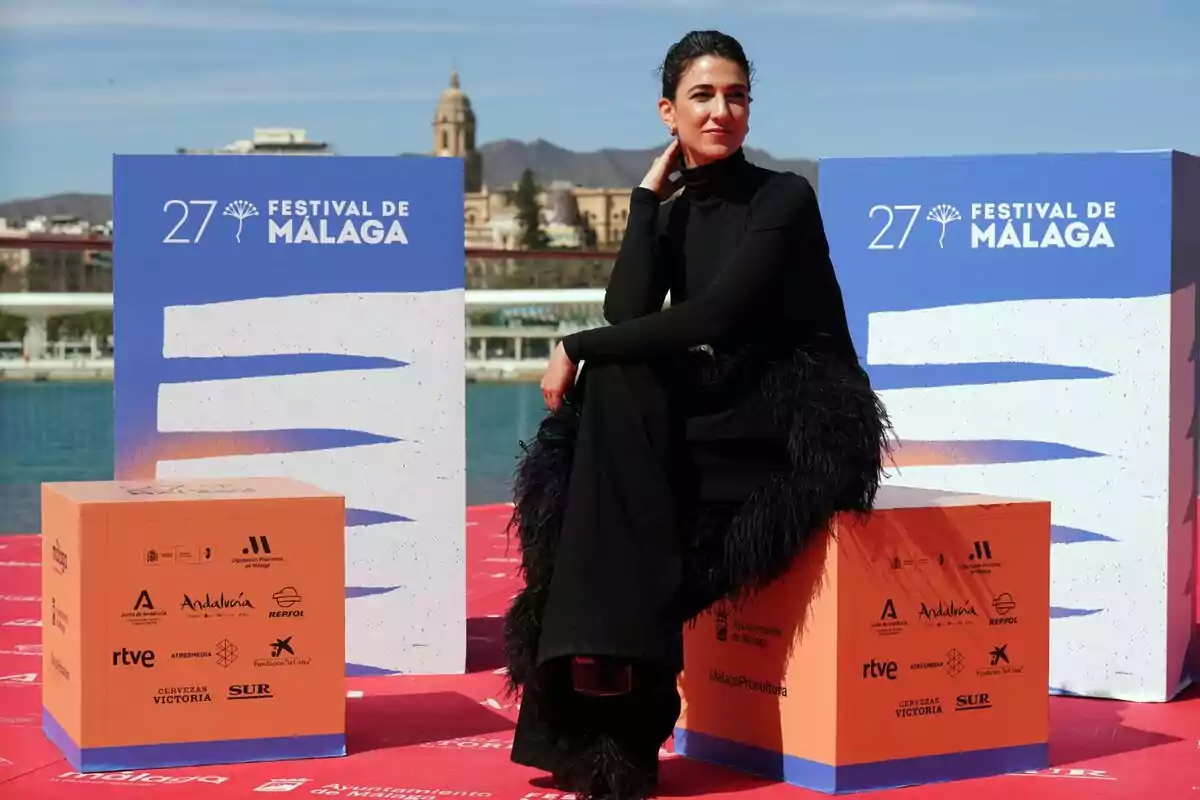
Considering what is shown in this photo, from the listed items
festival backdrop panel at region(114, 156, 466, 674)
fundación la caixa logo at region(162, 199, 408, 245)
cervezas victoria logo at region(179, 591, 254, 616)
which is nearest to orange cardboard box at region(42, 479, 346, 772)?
cervezas victoria logo at region(179, 591, 254, 616)

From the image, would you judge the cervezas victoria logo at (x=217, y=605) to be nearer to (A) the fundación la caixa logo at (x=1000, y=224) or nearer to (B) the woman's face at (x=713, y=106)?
(B) the woman's face at (x=713, y=106)

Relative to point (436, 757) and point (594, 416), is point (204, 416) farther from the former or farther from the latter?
point (594, 416)

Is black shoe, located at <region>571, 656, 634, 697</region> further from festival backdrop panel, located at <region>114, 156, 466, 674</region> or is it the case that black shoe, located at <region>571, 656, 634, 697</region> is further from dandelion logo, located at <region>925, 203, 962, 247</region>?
dandelion logo, located at <region>925, 203, 962, 247</region>

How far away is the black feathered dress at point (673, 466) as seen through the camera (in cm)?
302

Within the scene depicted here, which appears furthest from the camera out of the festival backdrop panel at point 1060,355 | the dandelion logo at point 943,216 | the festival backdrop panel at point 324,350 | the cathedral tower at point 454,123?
the cathedral tower at point 454,123

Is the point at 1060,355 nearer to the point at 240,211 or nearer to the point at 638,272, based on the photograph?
the point at 638,272

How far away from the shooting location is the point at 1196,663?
14.3 feet

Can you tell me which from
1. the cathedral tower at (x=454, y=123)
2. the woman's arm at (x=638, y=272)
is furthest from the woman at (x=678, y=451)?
the cathedral tower at (x=454, y=123)

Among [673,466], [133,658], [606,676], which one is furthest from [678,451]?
[133,658]

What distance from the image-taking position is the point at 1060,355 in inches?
157

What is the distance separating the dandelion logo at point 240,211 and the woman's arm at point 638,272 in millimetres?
1362

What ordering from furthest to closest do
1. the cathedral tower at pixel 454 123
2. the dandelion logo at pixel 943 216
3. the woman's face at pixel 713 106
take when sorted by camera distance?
the cathedral tower at pixel 454 123, the dandelion logo at pixel 943 216, the woman's face at pixel 713 106

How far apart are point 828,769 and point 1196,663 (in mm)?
1687

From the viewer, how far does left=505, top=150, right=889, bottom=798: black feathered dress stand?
3.02 metres
